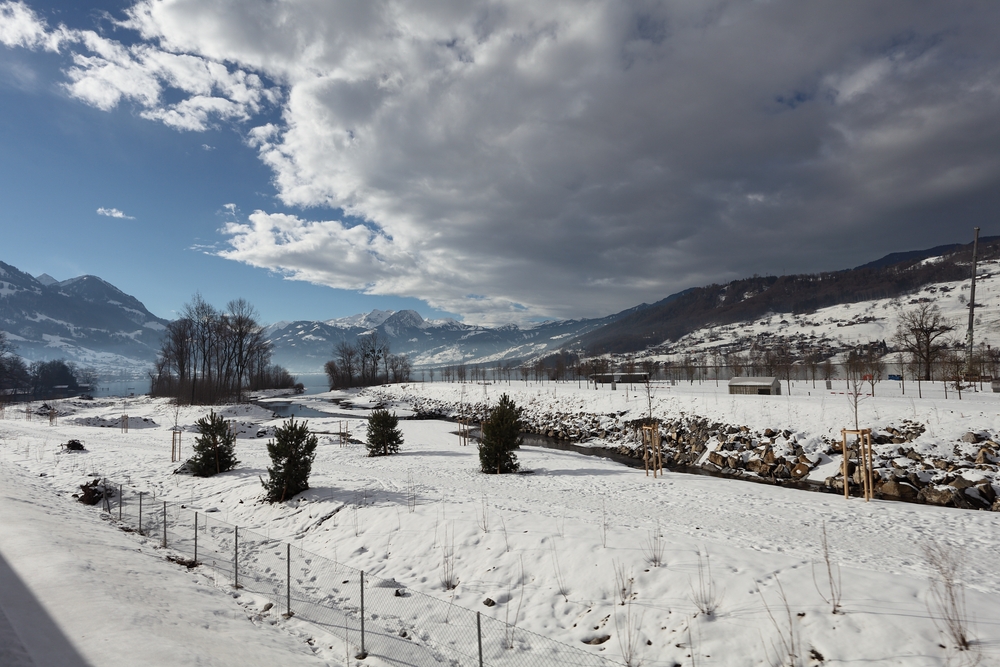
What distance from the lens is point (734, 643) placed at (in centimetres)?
649

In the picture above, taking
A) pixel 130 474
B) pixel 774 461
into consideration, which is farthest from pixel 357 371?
pixel 774 461

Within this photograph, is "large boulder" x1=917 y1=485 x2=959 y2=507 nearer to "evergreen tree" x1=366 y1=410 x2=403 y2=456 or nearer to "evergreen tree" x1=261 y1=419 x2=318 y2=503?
"evergreen tree" x1=261 y1=419 x2=318 y2=503

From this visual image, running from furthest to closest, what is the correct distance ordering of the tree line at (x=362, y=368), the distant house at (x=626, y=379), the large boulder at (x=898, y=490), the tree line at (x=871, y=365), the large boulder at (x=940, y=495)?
the tree line at (x=362, y=368) < the distant house at (x=626, y=379) < the tree line at (x=871, y=365) < the large boulder at (x=898, y=490) < the large boulder at (x=940, y=495)

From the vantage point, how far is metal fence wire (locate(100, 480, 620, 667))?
7.23 metres

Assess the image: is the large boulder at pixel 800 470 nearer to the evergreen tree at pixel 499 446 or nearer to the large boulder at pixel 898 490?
the large boulder at pixel 898 490

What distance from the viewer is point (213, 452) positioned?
814 inches

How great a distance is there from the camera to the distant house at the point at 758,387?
37.4m

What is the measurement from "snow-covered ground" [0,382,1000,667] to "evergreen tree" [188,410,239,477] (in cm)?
80

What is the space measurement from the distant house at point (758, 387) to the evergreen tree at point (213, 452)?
38568mm

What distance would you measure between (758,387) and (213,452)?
132 feet

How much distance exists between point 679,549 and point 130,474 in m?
25.0

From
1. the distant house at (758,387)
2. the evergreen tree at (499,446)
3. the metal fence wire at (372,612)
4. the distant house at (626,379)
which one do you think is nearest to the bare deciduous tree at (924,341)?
the distant house at (758,387)

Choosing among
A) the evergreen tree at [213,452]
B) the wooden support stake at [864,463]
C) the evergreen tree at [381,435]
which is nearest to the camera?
the wooden support stake at [864,463]

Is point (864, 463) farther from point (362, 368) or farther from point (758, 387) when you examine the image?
point (362, 368)
